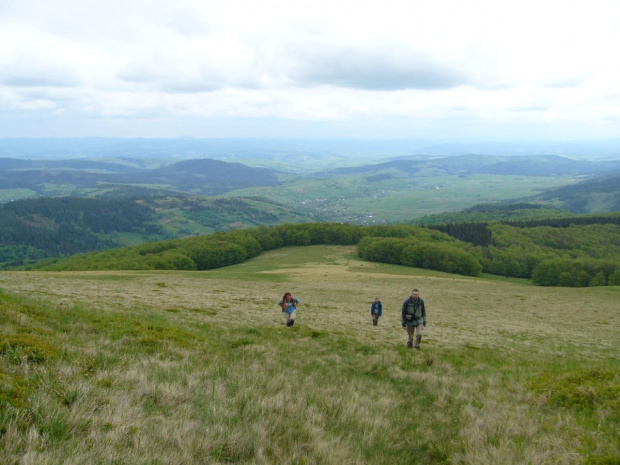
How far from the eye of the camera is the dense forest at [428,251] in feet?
322

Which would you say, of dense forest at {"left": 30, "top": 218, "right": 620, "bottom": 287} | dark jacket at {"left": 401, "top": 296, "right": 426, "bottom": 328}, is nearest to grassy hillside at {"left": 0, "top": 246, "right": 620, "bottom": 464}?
dark jacket at {"left": 401, "top": 296, "right": 426, "bottom": 328}

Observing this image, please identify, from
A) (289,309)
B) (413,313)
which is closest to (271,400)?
(413,313)

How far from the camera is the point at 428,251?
107 meters

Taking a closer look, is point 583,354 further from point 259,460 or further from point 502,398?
point 259,460

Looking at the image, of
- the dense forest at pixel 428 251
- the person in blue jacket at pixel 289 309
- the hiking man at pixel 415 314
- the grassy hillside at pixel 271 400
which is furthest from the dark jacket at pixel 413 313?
the dense forest at pixel 428 251

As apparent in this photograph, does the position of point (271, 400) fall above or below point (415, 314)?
above

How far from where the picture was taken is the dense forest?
98.2 metres

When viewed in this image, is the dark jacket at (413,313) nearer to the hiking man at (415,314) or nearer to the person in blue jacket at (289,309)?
the hiking man at (415,314)

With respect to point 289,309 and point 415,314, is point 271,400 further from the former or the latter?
point 289,309

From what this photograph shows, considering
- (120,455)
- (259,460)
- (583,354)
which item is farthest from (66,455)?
(583,354)

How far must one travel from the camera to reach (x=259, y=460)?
5203 millimetres

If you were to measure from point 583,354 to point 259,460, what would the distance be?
970 inches

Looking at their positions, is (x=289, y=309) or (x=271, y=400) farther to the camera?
(x=289, y=309)

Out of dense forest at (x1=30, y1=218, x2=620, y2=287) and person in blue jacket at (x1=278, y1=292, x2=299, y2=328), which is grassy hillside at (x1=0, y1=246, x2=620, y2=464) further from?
dense forest at (x1=30, y1=218, x2=620, y2=287)
